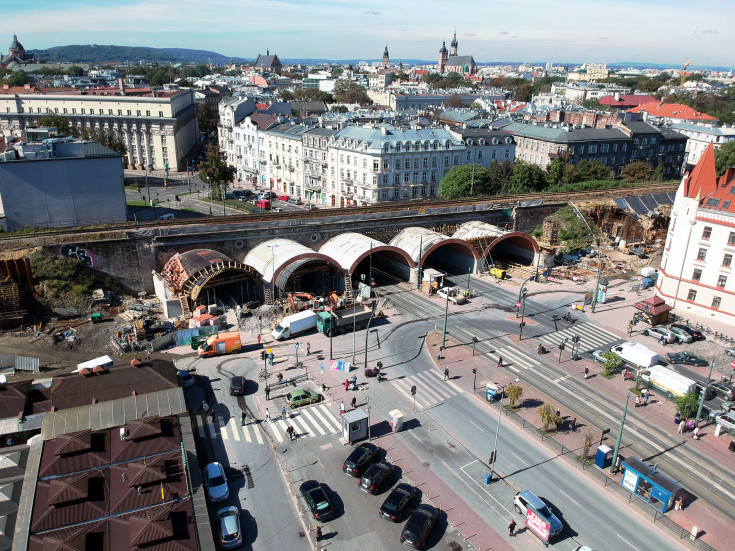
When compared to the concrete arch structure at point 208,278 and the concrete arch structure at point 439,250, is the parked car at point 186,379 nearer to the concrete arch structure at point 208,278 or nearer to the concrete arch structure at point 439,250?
the concrete arch structure at point 208,278

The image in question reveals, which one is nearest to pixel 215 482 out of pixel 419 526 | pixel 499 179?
pixel 419 526

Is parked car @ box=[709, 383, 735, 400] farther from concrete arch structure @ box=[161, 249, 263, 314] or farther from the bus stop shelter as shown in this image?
concrete arch structure @ box=[161, 249, 263, 314]

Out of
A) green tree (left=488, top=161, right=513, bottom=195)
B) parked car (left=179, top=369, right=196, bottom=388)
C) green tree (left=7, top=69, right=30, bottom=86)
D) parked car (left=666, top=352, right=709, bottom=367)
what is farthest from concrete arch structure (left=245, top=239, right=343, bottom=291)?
green tree (left=7, top=69, right=30, bottom=86)

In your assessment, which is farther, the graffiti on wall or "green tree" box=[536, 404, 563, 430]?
the graffiti on wall

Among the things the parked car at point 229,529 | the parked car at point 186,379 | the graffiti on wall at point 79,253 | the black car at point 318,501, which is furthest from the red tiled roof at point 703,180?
the graffiti on wall at point 79,253

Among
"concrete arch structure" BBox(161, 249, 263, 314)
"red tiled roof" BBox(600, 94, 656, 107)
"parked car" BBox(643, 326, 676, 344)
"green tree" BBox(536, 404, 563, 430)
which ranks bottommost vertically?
"parked car" BBox(643, 326, 676, 344)

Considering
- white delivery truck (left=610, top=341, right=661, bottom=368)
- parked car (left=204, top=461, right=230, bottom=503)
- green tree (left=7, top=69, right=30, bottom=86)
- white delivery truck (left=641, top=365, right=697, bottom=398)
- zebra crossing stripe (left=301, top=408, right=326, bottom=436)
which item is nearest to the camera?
parked car (left=204, top=461, right=230, bottom=503)

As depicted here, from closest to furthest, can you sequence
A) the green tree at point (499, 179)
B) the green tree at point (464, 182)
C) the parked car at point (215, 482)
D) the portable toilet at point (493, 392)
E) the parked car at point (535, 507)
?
the parked car at point (535, 507)
the parked car at point (215, 482)
the portable toilet at point (493, 392)
the green tree at point (464, 182)
the green tree at point (499, 179)
